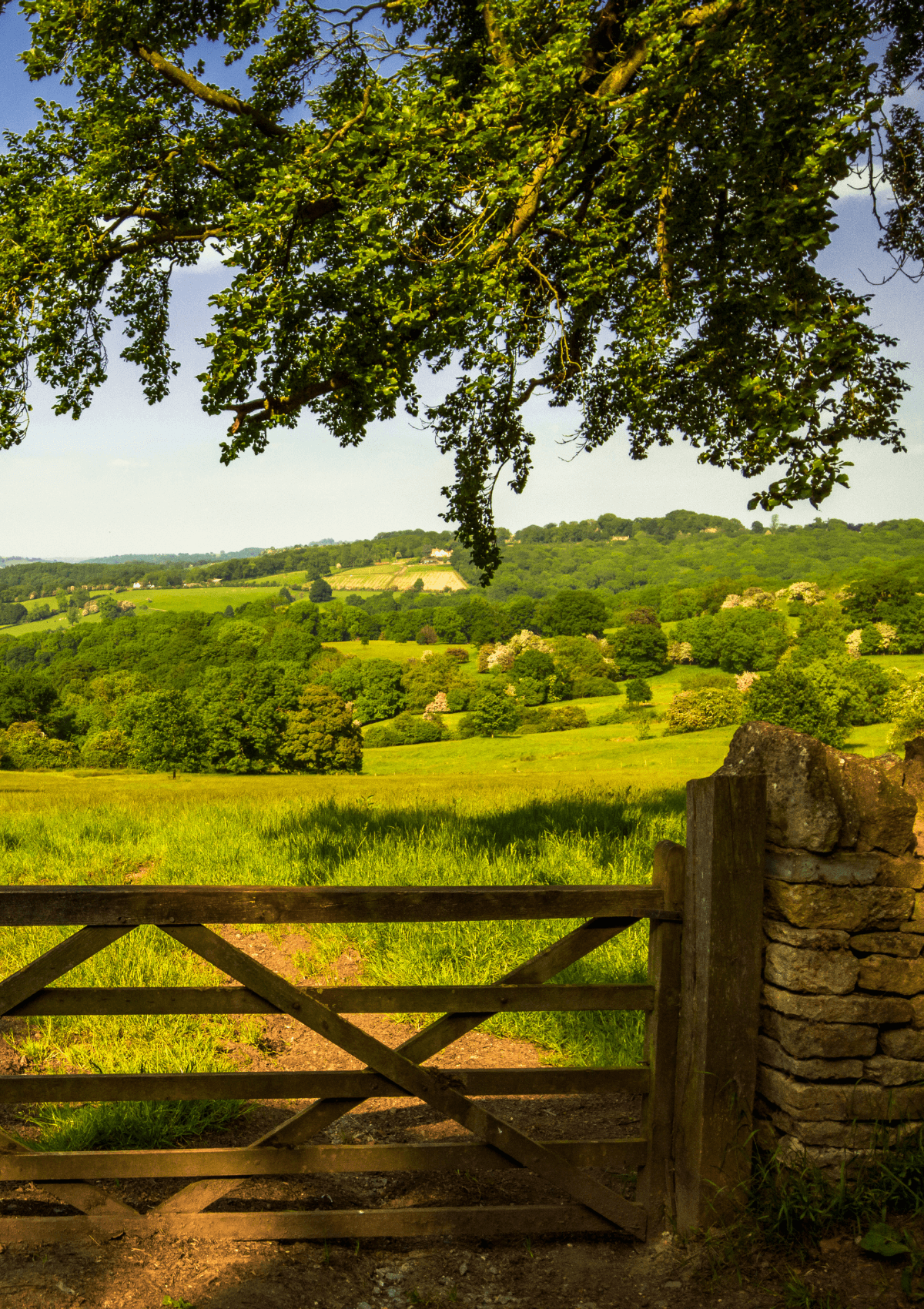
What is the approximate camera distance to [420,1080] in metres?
3.48

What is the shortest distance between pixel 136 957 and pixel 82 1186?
3124 mm

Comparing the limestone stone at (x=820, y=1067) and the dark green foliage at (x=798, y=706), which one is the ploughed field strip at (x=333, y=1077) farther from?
the dark green foliage at (x=798, y=706)

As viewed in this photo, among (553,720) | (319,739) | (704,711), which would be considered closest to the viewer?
(319,739)

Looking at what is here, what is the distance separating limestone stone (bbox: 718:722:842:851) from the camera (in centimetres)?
346

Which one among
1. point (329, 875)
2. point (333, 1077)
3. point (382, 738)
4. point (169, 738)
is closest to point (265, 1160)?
point (333, 1077)

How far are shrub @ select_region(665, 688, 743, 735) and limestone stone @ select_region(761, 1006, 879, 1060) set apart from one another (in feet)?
269

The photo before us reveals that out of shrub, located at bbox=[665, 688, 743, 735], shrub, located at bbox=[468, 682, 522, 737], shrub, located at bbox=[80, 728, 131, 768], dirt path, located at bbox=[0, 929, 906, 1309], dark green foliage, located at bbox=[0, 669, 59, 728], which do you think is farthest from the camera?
shrub, located at bbox=[468, 682, 522, 737]

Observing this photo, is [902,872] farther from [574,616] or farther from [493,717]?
[574,616]

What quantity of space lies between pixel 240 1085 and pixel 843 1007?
2.49 metres

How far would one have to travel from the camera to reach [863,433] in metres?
10.4

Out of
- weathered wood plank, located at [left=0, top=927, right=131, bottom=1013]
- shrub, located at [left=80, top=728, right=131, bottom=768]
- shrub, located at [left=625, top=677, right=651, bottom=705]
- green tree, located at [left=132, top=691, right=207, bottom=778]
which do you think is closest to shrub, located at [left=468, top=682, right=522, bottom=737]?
shrub, located at [left=625, top=677, right=651, bottom=705]

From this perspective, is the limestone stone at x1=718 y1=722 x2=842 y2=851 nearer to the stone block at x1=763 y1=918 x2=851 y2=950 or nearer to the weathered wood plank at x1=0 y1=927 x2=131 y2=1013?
the stone block at x1=763 y1=918 x2=851 y2=950

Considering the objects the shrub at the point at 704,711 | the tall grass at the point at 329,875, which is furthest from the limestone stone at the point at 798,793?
the shrub at the point at 704,711

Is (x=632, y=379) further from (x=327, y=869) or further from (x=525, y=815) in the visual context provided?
(x=327, y=869)
